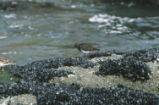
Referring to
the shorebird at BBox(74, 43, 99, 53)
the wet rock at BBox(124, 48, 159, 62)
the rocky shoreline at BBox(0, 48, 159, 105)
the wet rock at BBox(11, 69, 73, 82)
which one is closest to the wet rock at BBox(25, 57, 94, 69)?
the rocky shoreline at BBox(0, 48, 159, 105)

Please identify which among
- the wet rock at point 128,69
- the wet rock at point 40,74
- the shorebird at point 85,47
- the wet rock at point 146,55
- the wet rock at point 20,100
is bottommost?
the shorebird at point 85,47

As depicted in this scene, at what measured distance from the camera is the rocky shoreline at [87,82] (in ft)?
23.7

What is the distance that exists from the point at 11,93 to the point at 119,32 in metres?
11.1

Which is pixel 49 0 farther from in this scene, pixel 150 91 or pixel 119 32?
pixel 150 91

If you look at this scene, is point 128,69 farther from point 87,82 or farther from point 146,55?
point 146,55

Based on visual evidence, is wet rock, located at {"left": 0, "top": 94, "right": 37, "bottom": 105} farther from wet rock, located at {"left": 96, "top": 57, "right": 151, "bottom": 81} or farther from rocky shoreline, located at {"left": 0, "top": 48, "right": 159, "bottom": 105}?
wet rock, located at {"left": 96, "top": 57, "right": 151, "bottom": 81}

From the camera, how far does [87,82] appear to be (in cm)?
862

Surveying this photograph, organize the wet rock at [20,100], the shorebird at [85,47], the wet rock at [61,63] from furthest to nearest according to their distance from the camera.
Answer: the shorebird at [85,47]
the wet rock at [61,63]
the wet rock at [20,100]

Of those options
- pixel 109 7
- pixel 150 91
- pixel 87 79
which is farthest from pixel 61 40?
pixel 109 7

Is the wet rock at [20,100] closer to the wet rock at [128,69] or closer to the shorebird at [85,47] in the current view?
the wet rock at [128,69]

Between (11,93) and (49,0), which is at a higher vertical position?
(11,93)

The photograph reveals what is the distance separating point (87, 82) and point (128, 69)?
132 cm

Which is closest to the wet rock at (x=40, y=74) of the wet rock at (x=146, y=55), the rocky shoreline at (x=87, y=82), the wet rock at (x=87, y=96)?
the rocky shoreline at (x=87, y=82)

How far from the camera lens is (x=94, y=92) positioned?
7.74m
